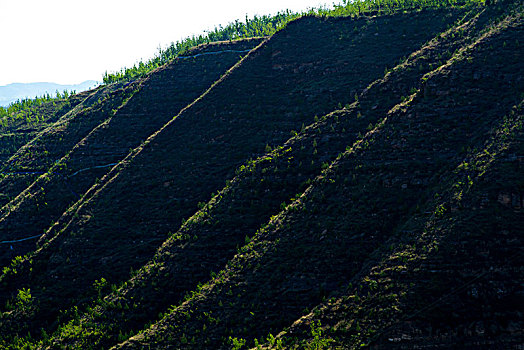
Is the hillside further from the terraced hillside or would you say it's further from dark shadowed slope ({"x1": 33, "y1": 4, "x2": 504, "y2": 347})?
the terraced hillside

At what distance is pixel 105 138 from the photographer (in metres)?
41.5

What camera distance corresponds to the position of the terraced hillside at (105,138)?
34.8 m

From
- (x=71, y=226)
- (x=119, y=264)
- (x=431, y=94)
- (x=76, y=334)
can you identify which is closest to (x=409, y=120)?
(x=431, y=94)

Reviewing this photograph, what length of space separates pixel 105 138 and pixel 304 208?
26987 millimetres

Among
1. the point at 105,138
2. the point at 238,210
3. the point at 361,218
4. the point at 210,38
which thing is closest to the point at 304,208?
the point at 361,218

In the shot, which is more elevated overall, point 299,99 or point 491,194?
point 299,99

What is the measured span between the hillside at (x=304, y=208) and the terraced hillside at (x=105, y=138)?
261 mm

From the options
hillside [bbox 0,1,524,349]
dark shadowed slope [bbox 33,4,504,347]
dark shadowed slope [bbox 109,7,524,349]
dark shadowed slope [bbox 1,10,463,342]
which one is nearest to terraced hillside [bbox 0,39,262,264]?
hillside [bbox 0,1,524,349]

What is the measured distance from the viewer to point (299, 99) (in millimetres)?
35969

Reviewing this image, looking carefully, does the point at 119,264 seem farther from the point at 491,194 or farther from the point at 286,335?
the point at 491,194

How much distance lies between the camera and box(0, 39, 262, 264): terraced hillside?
114 ft

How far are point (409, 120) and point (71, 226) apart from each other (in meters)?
25.6

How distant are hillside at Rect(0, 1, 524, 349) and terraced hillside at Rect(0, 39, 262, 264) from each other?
0.26 m

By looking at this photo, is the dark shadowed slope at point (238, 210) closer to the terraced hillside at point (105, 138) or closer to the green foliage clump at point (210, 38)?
the terraced hillside at point (105, 138)
